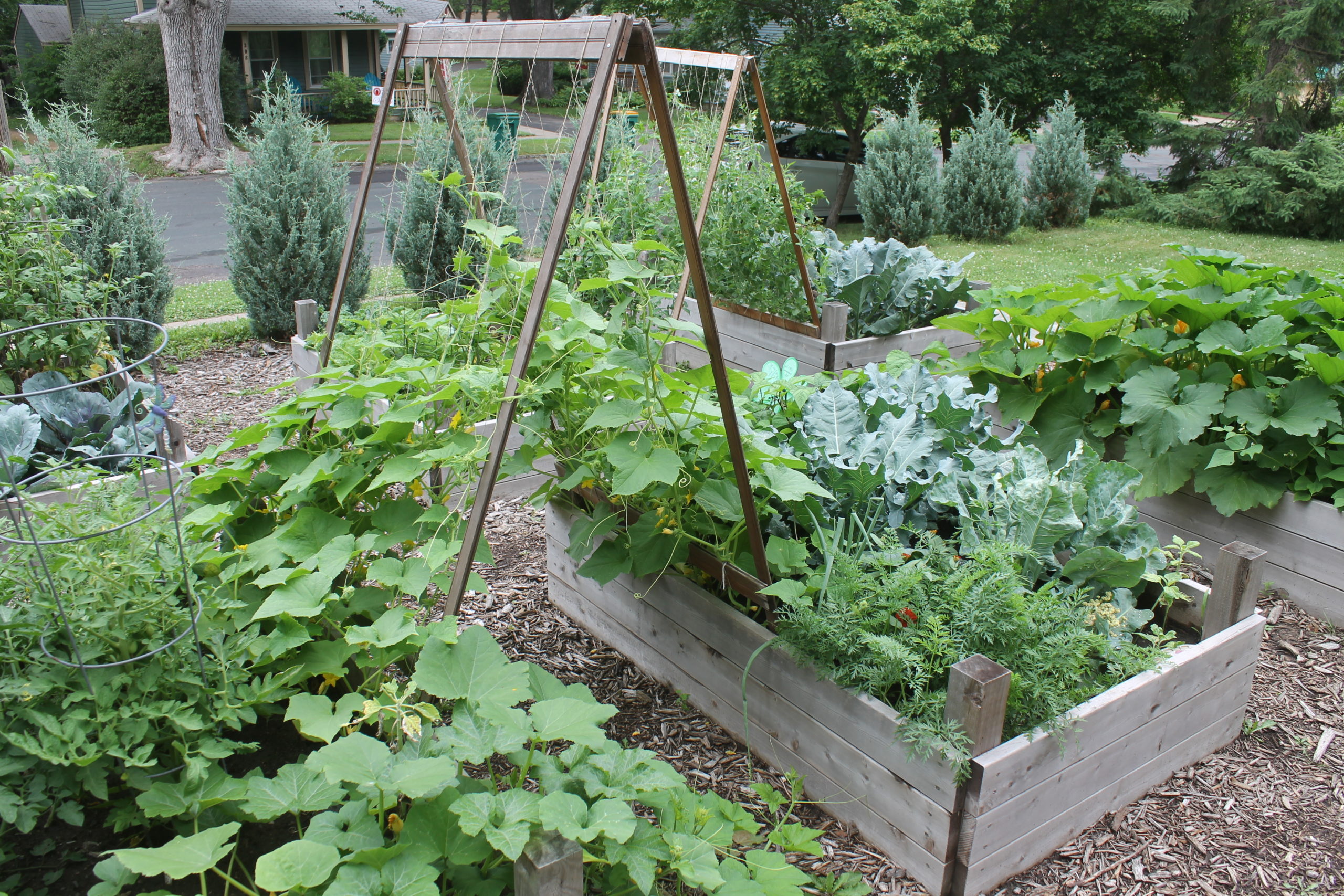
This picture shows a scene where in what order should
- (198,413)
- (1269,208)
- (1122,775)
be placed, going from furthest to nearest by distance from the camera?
1. (1269,208)
2. (198,413)
3. (1122,775)

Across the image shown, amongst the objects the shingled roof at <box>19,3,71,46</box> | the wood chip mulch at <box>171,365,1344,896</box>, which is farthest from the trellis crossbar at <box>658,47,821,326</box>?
the shingled roof at <box>19,3,71,46</box>

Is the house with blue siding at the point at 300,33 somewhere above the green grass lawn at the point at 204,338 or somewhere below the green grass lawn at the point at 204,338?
above

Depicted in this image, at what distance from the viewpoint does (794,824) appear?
6.51 ft

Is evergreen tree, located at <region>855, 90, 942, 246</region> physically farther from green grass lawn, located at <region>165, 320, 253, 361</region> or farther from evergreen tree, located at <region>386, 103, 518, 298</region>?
green grass lawn, located at <region>165, 320, 253, 361</region>

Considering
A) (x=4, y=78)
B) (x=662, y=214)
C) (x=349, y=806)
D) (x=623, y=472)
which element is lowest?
(x=349, y=806)

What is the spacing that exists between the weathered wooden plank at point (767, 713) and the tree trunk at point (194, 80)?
1386 centimetres

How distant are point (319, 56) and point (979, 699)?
2931 centimetres

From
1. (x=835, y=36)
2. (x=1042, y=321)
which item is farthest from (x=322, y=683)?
(x=835, y=36)

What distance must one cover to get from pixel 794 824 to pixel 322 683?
1134mm

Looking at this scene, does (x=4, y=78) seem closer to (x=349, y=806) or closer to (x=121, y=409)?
(x=121, y=409)

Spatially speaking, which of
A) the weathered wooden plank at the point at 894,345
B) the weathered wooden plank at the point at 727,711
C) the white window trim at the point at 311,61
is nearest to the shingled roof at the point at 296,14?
the white window trim at the point at 311,61

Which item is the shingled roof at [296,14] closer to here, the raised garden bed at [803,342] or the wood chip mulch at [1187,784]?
the raised garden bed at [803,342]

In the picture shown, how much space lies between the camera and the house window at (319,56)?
25781mm

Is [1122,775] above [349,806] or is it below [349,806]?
below
